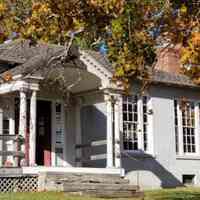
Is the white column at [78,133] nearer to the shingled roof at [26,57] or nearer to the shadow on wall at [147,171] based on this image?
the shadow on wall at [147,171]

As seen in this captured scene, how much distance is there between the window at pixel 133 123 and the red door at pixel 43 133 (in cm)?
321

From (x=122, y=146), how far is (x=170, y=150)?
9.48ft

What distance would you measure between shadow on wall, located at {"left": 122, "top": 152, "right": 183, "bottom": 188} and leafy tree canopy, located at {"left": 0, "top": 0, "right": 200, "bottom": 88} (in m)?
11.0

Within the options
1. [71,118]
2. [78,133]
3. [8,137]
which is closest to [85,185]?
[8,137]

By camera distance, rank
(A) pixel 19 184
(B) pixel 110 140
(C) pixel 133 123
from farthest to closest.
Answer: (C) pixel 133 123, (B) pixel 110 140, (A) pixel 19 184

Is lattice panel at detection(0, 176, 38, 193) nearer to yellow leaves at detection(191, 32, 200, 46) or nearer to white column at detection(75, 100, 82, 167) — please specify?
white column at detection(75, 100, 82, 167)

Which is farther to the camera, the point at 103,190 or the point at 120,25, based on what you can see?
the point at 103,190

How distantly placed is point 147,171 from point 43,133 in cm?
477

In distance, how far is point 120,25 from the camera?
37.5ft

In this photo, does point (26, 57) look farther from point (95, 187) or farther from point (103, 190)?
point (103, 190)

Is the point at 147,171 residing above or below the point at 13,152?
below

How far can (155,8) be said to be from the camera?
1229cm

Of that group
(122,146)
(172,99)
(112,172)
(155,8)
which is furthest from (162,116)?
(155,8)

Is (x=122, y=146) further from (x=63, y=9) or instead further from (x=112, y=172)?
(x=63, y=9)
